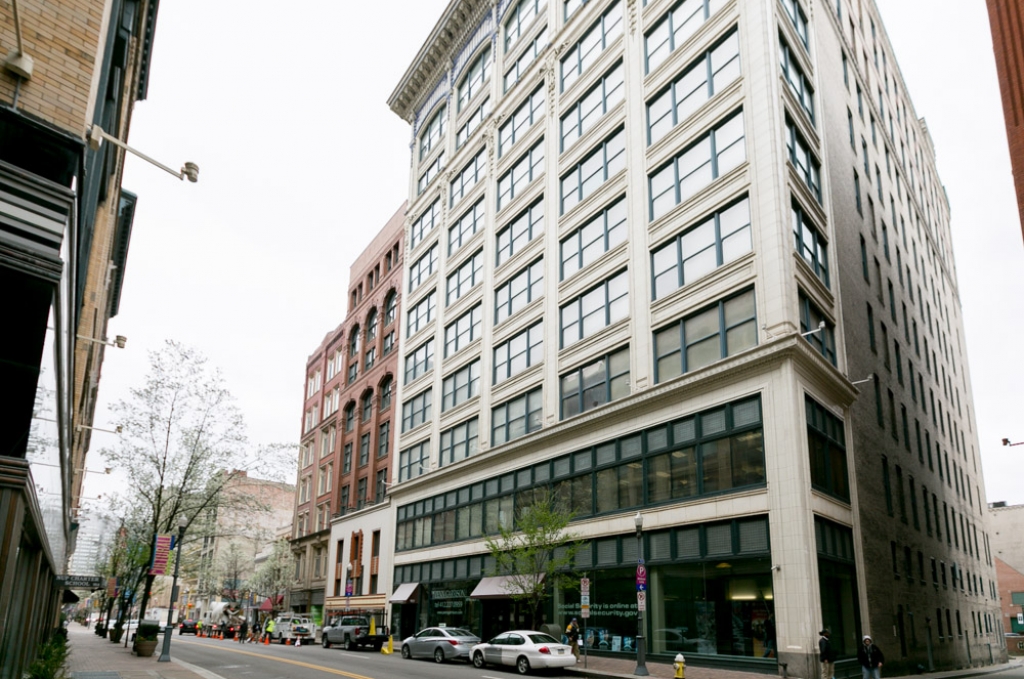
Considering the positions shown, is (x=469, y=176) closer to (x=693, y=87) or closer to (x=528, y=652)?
(x=693, y=87)

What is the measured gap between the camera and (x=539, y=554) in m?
32.2

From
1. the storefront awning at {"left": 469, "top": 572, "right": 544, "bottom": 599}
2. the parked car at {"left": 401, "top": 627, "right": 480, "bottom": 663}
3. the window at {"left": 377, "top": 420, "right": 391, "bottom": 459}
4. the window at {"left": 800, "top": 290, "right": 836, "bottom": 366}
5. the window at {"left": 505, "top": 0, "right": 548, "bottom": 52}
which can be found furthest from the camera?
the window at {"left": 377, "top": 420, "right": 391, "bottom": 459}

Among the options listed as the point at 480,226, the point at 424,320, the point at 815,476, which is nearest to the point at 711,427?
the point at 815,476

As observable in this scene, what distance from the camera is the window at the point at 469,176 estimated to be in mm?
48375

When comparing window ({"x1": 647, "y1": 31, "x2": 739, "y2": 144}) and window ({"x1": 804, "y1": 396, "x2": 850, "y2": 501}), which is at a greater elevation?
window ({"x1": 647, "y1": 31, "x2": 739, "y2": 144})

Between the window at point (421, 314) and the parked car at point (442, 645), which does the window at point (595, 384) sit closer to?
the parked car at point (442, 645)

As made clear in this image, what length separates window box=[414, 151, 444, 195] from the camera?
182 feet

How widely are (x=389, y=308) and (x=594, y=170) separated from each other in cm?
3036

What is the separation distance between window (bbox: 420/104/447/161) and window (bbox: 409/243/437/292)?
28.0 ft

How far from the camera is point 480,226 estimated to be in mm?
47000

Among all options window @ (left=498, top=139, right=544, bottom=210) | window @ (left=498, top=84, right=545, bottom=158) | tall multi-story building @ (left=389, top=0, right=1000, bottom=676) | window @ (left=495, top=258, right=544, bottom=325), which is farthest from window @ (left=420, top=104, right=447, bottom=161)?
window @ (left=495, top=258, right=544, bottom=325)

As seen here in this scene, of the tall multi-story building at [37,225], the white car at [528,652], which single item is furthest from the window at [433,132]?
the tall multi-story building at [37,225]

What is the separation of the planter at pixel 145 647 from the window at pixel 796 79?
3331 cm

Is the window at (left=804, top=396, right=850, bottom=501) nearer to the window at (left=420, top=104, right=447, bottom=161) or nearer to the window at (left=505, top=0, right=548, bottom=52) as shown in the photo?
the window at (left=505, top=0, right=548, bottom=52)
